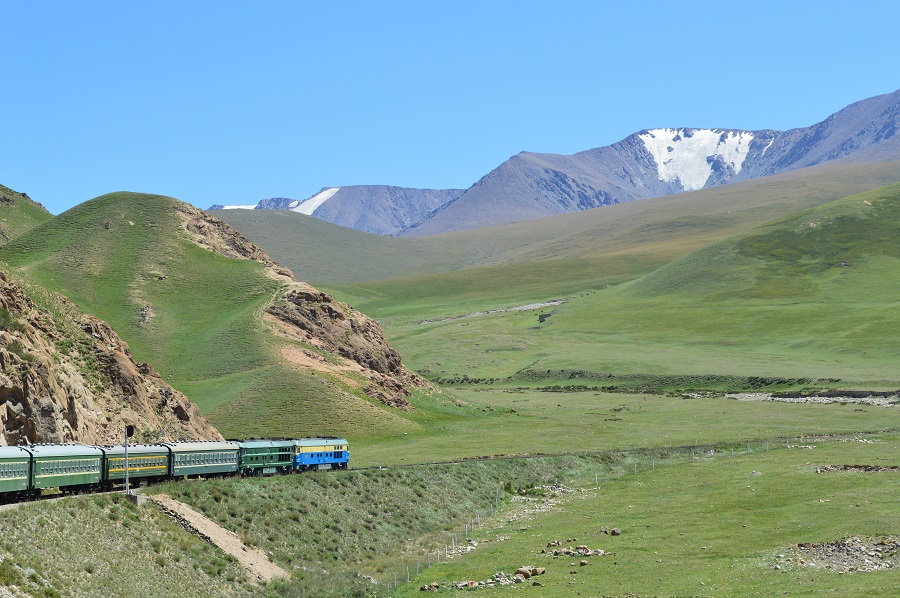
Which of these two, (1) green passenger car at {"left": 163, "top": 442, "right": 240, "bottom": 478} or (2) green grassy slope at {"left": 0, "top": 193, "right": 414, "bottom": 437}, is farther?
(2) green grassy slope at {"left": 0, "top": 193, "right": 414, "bottom": 437}

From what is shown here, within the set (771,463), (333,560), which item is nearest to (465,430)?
(771,463)

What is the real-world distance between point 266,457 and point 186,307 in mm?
82872

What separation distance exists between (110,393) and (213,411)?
30576 millimetres

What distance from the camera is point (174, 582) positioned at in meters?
42.8

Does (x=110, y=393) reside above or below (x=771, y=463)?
above

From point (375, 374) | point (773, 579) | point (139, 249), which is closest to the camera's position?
point (773, 579)

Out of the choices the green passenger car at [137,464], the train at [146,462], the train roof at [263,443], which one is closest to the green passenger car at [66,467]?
the train at [146,462]

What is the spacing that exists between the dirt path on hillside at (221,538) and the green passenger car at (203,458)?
17.8 ft

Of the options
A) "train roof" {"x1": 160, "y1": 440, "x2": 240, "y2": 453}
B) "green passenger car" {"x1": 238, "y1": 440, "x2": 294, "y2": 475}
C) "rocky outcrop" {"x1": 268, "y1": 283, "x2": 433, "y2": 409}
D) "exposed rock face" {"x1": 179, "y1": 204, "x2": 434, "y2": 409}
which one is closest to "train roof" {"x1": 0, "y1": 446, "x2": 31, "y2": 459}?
"train roof" {"x1": 160, "y1": 440, "x2": 240, "y2": 453}

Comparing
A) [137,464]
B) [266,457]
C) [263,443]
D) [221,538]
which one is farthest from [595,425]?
[221,538]

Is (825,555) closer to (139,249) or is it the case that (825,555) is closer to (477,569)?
(477,569)

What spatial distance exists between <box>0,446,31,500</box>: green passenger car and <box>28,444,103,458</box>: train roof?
2.15 feet

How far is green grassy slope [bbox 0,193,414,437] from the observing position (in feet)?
365

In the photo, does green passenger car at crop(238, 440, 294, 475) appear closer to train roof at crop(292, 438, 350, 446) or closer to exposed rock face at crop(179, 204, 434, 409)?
train roof at crop(292, 438, 350, 446)
